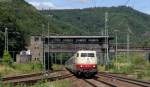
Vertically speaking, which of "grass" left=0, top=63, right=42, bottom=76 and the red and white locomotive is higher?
the red and white locomotive

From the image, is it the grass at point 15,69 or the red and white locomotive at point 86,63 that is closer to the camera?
the red and white locomotive at point 86,63

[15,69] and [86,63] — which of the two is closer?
[86,63]

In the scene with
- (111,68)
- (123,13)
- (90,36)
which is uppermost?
(123,13)

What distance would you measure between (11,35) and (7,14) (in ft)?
22.6

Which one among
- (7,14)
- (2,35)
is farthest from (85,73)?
(7,14)

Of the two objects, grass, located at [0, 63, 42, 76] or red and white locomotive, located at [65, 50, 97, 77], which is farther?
grass, located at [0, 63, 42, 76]

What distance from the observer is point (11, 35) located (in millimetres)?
146375

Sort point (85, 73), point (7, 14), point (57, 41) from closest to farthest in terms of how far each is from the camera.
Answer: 1. point (85, 73)
2. point (57, 41)
3. point (7, 14)

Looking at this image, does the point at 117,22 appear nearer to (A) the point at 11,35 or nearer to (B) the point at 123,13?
(B) the point at 123,13

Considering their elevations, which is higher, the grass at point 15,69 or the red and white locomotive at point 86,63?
the red and white locomotive at point 86,63

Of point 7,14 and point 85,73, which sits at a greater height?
point 7,14

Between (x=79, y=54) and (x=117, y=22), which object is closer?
(x=79, y=54)

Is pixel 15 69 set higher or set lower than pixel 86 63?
lower

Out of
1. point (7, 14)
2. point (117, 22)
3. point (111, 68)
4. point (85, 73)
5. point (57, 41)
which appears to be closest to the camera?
point (85, 73)
